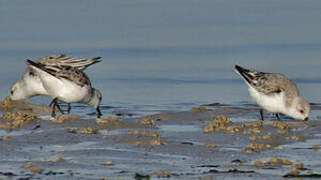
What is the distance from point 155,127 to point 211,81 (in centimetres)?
430

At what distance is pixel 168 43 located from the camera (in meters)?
18.3

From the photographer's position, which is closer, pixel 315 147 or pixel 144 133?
pixel 315 147

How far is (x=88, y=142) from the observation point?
34.3 ft

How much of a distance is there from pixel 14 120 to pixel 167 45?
6969 mm

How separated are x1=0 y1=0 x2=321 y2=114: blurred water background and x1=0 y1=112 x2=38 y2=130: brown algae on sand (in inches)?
95.3

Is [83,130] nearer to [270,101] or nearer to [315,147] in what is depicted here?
[315,147]

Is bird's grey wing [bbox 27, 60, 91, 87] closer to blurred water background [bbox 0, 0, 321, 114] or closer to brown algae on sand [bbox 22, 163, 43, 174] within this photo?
blurred water background [bbox 0, 0, 321, 114]

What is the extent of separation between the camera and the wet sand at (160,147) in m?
8.80

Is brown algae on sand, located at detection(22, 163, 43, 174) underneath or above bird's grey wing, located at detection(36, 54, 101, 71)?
underneath

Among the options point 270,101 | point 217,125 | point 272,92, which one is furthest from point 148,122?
point 272,92

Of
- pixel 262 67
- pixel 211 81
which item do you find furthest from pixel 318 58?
pixel 211 81

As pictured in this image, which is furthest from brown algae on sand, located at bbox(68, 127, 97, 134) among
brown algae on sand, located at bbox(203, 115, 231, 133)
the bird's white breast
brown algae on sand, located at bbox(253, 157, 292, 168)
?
the bird's white breast

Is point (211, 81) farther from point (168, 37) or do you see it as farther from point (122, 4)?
point (122, 4)

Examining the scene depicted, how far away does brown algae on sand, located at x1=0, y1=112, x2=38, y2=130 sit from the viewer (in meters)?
11.3
